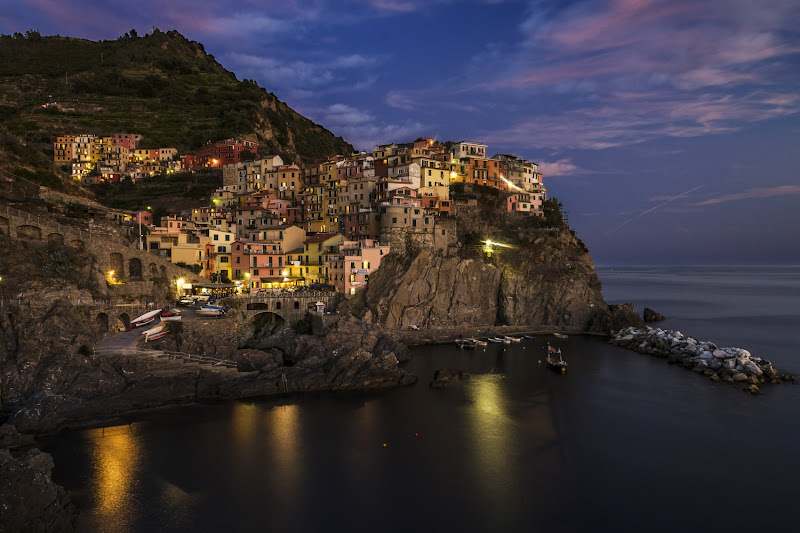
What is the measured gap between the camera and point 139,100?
10406cm

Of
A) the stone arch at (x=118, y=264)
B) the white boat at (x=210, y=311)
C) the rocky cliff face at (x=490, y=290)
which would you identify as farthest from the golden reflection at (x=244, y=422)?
the stone arch at (x=118, y=264)

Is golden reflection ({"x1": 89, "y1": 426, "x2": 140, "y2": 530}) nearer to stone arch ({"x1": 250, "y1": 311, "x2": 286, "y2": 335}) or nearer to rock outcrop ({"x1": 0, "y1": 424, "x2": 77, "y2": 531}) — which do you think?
rock outcrop ({"x1": 0, "y1": 424, "x2": 77, "y2": 531})

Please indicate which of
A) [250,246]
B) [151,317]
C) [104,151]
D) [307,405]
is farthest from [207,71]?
[307,405]

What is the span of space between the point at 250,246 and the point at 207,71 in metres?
99.6

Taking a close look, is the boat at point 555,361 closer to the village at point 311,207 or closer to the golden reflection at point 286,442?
the village at point 311,207

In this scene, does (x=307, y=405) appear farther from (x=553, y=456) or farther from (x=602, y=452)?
(x=602, y=452)

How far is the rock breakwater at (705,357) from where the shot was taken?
34625mm

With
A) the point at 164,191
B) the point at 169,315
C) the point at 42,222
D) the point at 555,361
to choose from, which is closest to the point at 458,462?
the point at 555,361

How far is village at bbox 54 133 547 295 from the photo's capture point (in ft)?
159

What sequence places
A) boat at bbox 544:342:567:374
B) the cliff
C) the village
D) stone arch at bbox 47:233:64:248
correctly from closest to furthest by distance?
stone arch at bbox 47:233:64:248 → boat at bbox 544:342:567:374 → the cliff → the village

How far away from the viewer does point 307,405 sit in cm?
2880

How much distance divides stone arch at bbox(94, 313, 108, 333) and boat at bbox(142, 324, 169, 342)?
10.4 ft

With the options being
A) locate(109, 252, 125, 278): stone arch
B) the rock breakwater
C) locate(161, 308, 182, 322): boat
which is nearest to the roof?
locate(109, 252, 125, 278): stone arch

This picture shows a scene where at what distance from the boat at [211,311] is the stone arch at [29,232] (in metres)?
13.4
